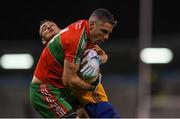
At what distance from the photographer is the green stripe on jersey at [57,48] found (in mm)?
3808

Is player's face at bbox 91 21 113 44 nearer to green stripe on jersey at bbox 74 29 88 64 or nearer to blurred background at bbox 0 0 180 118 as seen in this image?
green stripe on jersey at bbox 74 29 88 64

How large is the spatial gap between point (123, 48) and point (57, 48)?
16.0ft

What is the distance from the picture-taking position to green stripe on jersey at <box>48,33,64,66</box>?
12.5 ft

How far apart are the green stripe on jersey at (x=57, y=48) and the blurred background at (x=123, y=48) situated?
3.88 meters

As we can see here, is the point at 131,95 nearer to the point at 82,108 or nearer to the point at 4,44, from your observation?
the point at 4,44

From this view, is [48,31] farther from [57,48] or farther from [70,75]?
[70,75]

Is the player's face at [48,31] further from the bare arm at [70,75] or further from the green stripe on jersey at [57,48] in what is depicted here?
the bare arm at [70,75]

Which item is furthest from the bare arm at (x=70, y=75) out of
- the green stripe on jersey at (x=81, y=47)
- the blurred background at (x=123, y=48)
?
the blurred background at (x=123, y=48)

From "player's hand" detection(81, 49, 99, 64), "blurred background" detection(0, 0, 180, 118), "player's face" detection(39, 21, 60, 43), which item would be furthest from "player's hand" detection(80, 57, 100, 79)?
"blurred background" detection(0, 0, 180, 118)

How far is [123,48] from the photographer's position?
8.66 meters

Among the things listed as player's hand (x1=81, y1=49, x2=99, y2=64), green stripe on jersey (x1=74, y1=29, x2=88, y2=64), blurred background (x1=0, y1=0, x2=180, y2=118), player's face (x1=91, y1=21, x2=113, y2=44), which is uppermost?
player's face (x1=91, y1=21, x2=113, y2=44)

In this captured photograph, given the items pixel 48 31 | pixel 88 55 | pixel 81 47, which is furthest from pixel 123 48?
pixel 81 47

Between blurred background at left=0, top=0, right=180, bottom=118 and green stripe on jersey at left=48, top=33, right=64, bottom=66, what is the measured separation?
153 inches

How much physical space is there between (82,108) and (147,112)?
12.9 ft
